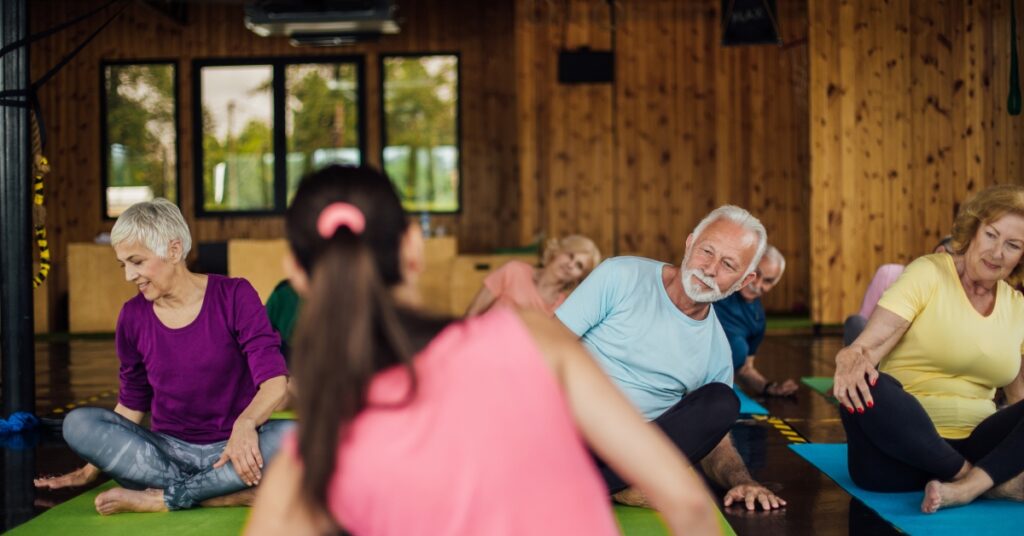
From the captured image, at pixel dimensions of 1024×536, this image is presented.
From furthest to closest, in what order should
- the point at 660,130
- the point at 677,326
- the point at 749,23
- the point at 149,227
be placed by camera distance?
the point at 660,130 → the point at 749,23 → the point at 677,326 → the point at 149,227

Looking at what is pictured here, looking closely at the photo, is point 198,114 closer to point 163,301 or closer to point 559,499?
point 163,301

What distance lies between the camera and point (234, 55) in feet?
37.2

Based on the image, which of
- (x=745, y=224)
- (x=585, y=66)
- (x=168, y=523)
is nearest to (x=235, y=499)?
(x=168, y=523)

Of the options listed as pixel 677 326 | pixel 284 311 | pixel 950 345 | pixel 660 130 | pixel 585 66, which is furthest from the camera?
pixel 660 130

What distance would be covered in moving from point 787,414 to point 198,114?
8175 millimetres

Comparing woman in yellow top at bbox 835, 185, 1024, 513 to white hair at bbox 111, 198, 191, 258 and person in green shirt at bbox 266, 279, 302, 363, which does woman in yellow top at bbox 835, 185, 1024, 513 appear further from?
person in green shirt at bbox 266, 279, 302, 363

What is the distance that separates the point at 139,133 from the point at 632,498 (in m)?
9.47

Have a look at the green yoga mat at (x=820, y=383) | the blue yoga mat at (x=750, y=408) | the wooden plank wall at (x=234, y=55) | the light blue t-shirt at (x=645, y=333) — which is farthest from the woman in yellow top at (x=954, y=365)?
the wooden plank wall at (x=234, y=55)

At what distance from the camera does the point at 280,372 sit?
9.72 feet

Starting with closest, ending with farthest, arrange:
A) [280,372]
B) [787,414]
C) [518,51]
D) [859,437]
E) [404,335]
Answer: [404,335]
[280,372]
[859,437]
[787,414]
[518,51]

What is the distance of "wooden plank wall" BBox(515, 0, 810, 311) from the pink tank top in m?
8.66

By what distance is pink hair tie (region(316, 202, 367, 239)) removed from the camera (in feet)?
3.77

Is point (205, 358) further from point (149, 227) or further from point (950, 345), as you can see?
point (950, 345)

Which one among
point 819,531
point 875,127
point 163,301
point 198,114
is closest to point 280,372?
point 163,301
